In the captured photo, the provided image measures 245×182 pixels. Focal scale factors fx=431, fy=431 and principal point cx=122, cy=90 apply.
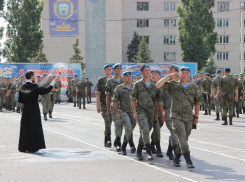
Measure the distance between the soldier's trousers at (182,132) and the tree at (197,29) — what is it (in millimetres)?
45385

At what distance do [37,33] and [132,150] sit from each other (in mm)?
41567

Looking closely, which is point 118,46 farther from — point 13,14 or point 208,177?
point 208,177

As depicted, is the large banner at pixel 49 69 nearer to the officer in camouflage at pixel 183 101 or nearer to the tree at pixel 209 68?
the tree at pixel 209 68

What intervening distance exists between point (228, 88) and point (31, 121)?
341 inches

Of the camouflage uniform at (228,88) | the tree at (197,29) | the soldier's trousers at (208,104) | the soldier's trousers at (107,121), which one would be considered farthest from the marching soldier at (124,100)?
the tree at (197,29)

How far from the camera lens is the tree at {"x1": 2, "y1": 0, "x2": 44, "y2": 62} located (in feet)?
159

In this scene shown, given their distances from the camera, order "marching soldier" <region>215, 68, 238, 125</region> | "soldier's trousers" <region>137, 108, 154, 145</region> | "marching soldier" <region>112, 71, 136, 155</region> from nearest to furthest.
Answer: "soldier's trousers" <region>137, 108, 154, 145</region> → "marching soldier" <region>112, 71, 136, 155</region> → "marching soldier" <region>215, 68, 238, 125</region>

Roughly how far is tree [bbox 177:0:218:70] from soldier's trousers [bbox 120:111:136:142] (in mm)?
43975

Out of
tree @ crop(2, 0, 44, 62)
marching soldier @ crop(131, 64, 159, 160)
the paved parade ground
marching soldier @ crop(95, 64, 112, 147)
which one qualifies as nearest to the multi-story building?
tree @ crop(2, 0, 44, 62)

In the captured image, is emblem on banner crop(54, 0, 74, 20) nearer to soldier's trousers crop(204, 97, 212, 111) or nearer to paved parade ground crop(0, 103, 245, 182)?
soldier's trousers crop(204, 97, 212, 111)

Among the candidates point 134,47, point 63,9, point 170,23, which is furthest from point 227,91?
point 170,23

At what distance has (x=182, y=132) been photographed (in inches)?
303

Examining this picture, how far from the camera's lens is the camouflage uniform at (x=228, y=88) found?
16109 millimetres

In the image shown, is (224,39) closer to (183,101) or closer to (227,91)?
(227,91)
